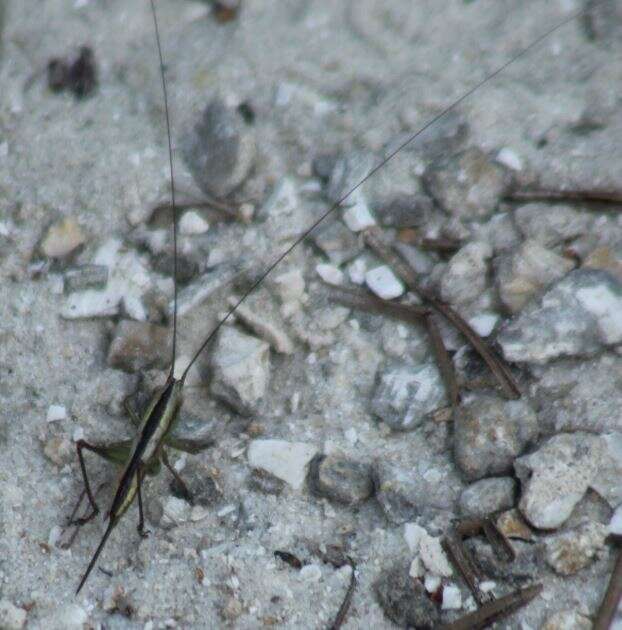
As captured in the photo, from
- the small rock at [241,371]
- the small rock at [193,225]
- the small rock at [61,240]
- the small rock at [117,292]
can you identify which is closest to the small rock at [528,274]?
the small rock at [241,371]

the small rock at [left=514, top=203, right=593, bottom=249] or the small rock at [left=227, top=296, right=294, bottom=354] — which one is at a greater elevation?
the small rock at [left=227, top=296, right=294, bottom=354]

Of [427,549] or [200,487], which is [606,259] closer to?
[427,549]

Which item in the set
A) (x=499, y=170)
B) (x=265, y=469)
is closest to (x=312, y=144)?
(x=499, y=170)

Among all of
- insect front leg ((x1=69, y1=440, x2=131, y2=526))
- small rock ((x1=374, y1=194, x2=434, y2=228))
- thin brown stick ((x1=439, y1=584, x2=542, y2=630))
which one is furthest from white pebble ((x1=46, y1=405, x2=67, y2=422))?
thin brown stick ((x1=439, y1=584, x2=542, y2=630))

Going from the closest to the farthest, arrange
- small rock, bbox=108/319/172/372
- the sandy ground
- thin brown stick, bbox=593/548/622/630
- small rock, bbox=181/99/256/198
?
1. thin brown stick, bbox=593/548/622/630
2. the sandy ground
3. small rock, bbox=108/319/172/372
4. small rock, bbox=181/99/256/198

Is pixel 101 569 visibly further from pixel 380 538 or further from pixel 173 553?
pixel 380 538

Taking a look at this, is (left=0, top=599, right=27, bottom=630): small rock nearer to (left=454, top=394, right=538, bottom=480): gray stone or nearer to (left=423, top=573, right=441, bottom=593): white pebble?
(left=423, top=573, right=441, bottom=593): white pebble

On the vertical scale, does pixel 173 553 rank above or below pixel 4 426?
below

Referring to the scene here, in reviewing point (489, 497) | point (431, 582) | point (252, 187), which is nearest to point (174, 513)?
point (431, 582)
